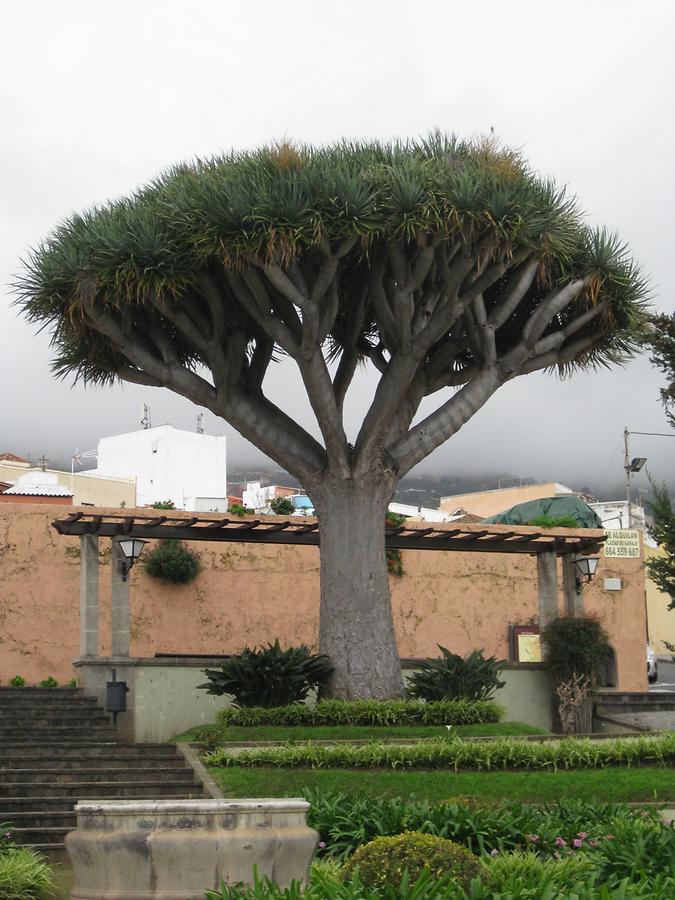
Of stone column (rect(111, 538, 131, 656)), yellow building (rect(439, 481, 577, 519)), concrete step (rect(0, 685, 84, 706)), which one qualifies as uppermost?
yellow building (rect(439, 481, 577, 519))

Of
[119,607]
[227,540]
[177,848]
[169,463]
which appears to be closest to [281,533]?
[227,540]

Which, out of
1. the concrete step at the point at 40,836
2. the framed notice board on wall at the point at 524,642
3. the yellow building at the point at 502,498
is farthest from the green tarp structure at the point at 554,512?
the yellow building at the point at 502,498

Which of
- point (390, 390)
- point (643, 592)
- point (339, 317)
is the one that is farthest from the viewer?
point (643, 592)

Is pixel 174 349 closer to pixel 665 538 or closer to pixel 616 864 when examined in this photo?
pixel 665 538

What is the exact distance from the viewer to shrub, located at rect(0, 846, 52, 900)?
28.4 feet

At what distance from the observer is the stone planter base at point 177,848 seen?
21.4 feet

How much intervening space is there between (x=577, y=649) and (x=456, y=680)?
313 cm

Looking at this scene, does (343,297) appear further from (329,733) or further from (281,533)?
(329,733)

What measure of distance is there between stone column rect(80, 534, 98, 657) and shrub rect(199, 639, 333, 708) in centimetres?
288

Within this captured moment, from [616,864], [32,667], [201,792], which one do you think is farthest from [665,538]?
[32,667]

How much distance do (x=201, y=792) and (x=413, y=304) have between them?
7.13 meters

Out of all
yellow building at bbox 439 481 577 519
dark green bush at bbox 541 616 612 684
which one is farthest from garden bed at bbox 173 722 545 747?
yellow building at bbox 439 481 577 519

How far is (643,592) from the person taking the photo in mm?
27234

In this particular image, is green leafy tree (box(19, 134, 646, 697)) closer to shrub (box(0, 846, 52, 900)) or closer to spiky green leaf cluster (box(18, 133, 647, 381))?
spiky green leaf cluster (box(18, 133, 647, 381))
